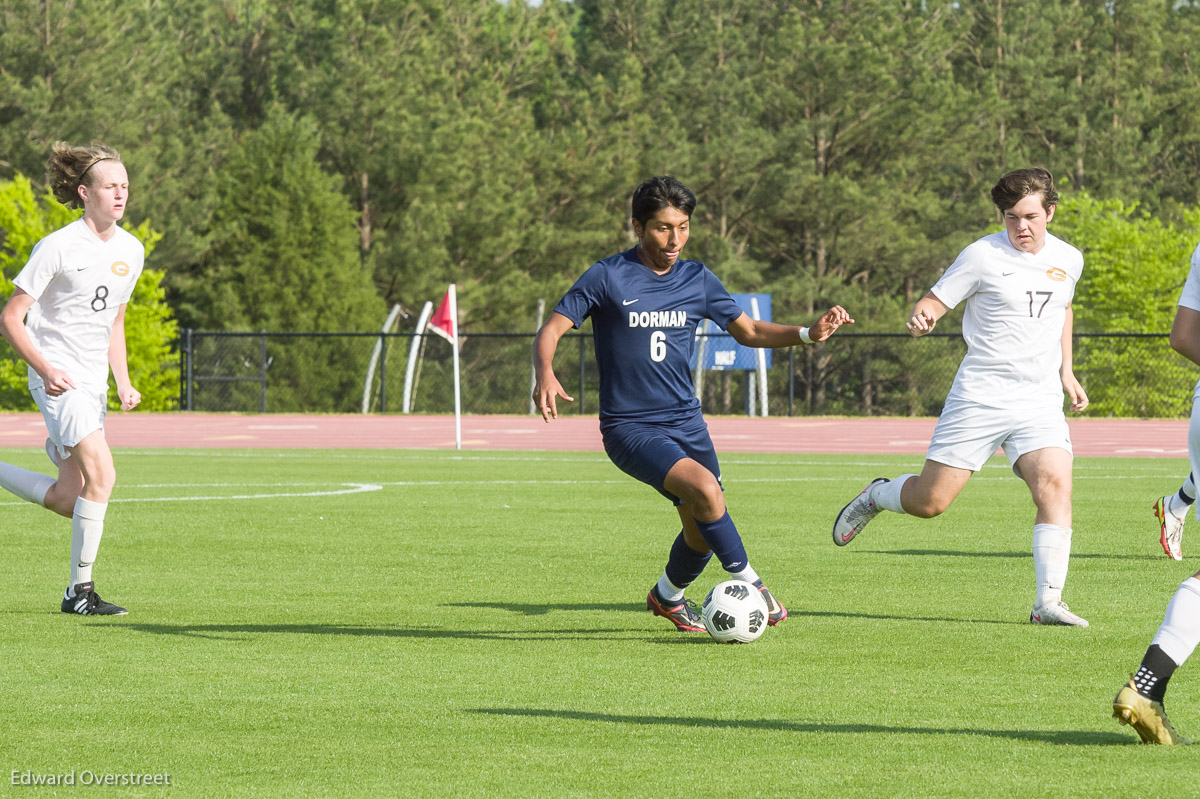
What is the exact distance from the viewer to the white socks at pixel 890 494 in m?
8.84

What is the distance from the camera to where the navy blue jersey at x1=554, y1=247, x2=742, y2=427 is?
769 cm

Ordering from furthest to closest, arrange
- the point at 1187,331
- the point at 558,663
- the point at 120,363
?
the point at 120,363, the point at 558,663, the point at 1187,331

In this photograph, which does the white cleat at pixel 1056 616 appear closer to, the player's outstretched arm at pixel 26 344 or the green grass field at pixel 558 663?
the green grass field at pixel 558 663

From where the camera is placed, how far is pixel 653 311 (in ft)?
25.3

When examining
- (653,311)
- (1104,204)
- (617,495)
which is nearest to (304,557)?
(653,311)

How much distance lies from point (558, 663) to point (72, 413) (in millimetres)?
2870

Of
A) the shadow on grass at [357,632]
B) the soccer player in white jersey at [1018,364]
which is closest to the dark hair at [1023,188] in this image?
the soccer player in white jersey at [1018,364]

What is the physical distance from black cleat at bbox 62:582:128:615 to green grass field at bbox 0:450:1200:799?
0.17 m

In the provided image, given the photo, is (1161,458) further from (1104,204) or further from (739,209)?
(739,209)

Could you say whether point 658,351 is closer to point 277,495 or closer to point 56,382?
point 56,382

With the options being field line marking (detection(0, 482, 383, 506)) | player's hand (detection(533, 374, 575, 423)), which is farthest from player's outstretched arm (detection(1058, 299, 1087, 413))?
field line marking (detection(0, 482, 383, 506))

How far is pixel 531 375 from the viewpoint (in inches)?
1930

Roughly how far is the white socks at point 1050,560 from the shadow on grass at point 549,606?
2.01 metres

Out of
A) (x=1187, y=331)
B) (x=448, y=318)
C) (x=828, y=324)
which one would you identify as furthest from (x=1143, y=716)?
(x=448, y=318)
